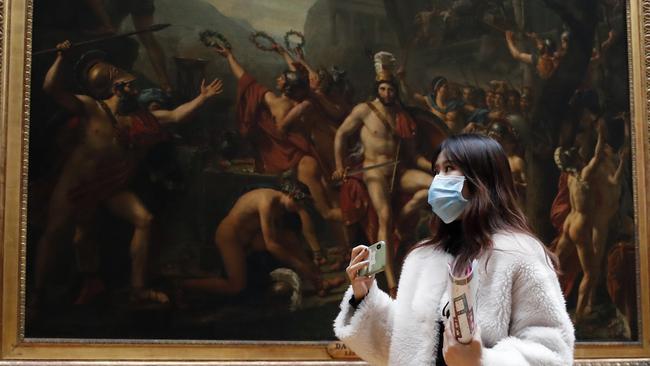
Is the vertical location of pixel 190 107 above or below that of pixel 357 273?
above

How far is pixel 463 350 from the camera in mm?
2896

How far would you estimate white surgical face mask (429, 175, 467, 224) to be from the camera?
3.40 metres

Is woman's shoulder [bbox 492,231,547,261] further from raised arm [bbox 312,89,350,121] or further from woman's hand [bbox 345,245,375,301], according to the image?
raised arm [bbox 312,89,350,121]

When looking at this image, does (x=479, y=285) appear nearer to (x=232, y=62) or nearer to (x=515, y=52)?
(x=232, y=62)

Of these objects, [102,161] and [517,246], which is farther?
[102,161]

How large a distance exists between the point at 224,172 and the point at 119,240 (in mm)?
1165

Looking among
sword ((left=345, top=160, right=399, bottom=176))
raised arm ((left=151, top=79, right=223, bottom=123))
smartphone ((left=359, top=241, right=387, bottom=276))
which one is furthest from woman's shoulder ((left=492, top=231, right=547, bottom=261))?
sword ((left=345, top=160, right=399, bottom=176))

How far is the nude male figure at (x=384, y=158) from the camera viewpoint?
351 inches

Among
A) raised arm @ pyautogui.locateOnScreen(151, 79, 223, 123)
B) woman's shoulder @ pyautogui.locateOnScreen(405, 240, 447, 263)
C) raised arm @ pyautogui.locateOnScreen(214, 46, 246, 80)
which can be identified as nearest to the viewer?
woman's shoulder @ pyautogui.locateOnScreen(405, 240, 447, 263)

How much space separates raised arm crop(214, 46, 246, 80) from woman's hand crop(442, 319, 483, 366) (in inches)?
230

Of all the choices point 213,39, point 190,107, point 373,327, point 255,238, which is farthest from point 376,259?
point 213,39

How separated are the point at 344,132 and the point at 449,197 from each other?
18.1ft

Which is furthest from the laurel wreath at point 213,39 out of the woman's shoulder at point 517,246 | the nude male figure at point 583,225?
the woman's shoulder at point 517,246

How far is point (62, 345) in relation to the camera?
7.42 m
